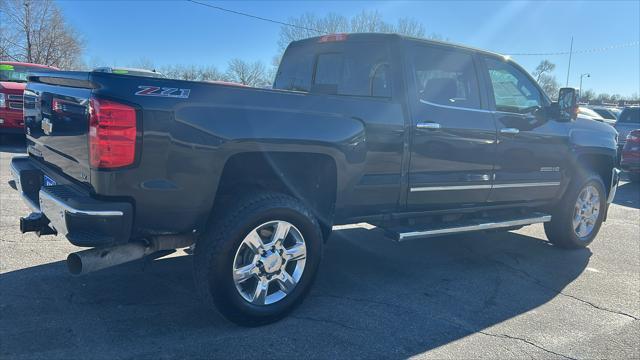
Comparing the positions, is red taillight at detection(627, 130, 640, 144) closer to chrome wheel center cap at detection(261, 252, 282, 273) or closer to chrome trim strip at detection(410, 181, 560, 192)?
chrome trim strip at detection(410, 181, 560, 192)

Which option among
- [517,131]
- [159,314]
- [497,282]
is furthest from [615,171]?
[159,314]

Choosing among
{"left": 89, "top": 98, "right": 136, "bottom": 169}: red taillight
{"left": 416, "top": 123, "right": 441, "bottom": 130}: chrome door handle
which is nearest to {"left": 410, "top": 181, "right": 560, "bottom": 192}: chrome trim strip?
{"left": 416, "top": 123, "right": 441, "bottom": 130}: chrome door handle

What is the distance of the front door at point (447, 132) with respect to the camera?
4.17 m

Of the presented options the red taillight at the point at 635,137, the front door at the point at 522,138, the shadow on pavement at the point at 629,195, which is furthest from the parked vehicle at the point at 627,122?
the front door at the point at 522,138

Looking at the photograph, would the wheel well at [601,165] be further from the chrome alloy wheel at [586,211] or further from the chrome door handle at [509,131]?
the chrome door handle at [509,131]

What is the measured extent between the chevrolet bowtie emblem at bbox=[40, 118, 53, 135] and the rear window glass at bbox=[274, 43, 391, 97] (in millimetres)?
2034

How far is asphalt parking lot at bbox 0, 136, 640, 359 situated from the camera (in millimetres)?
3123

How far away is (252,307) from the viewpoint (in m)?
3.34

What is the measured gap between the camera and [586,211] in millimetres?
5898

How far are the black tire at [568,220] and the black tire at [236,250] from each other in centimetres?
349

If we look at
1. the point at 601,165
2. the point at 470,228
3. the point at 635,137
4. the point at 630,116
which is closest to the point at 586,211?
the point at 601,165

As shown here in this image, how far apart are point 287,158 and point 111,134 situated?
1.24 m

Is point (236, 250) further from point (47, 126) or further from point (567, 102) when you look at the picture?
point (567, 102)

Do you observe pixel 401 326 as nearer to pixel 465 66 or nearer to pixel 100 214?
pixel 100 214
